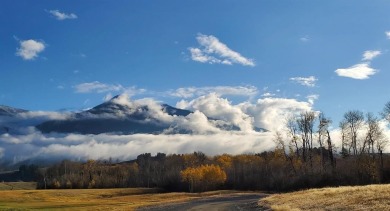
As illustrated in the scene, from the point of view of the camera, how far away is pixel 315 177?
95.6 meters

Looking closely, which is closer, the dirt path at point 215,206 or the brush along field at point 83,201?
the dirt path at point 215,206

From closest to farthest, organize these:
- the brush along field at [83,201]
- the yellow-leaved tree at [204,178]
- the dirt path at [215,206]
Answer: the dirt path at [215,206]
the brush along field at [83,201]
the yellow-leaved tree at [204,178]

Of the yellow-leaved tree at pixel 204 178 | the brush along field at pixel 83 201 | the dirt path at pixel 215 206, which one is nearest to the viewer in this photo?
the dirt path at pixel 215 206

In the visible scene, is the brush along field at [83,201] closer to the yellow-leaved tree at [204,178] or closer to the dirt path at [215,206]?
the dirt path at [215,206]

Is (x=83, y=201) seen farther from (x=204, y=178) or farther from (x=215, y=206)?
(x=204, y=178)

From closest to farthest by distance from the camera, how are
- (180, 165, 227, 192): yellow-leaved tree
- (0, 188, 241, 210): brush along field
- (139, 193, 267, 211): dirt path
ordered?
(139, 193, 267, 211): dirt path → (0, 188, 241, 210): brush along field → (180, 165, 227, 192): yellow-leaved tree

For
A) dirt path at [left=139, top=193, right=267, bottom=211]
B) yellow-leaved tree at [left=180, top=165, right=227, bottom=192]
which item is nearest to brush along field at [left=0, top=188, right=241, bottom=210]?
dirt path at [left=139, top=193, right=267, bottom=211]

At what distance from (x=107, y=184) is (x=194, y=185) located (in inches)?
2093

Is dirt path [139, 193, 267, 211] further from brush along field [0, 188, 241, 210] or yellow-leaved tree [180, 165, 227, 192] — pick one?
yellow-leaved tree [180, 165, 227, 192]

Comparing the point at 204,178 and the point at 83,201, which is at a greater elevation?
the point at 204,178

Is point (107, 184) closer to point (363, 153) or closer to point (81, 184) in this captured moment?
point (81, 184)

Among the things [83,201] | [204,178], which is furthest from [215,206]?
[204,178]

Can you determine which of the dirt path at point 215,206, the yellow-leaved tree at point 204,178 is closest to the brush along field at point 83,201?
the dirt path at point 215,206

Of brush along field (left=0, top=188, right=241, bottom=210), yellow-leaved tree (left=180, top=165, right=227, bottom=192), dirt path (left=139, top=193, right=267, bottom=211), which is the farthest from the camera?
yellow-leaved tree (left=180, top=165, right=227, bottom=192)
